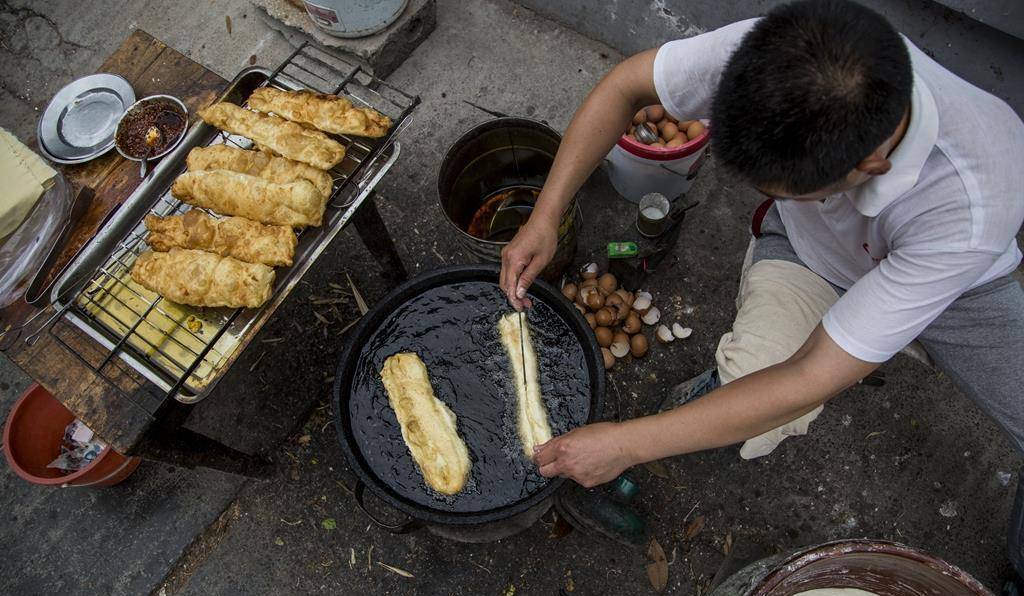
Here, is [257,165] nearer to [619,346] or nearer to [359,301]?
[359,301]

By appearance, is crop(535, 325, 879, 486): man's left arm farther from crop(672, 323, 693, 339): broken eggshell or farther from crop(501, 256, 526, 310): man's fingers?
crop(672, 323, 693, 339): broken eggshell

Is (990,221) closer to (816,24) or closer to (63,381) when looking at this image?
(816,24)

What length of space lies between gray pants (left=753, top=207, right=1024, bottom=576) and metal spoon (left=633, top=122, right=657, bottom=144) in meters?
1.97

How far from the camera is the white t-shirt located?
1.93 m

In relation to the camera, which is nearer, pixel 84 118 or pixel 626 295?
pixel 84 118

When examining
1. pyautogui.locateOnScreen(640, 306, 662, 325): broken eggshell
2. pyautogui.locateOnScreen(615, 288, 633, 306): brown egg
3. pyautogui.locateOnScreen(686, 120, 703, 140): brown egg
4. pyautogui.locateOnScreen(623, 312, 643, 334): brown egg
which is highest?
pyautogui.locateOnScreen(686, 120, 703, 140): brown egg

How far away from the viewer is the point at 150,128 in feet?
11.1

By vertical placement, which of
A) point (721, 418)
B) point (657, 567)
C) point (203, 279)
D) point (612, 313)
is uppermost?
point (203, 279)

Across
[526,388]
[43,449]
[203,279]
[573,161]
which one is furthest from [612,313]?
[43,449]

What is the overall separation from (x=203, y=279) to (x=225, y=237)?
29 centimetres

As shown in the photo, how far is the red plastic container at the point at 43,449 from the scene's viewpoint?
3549mm

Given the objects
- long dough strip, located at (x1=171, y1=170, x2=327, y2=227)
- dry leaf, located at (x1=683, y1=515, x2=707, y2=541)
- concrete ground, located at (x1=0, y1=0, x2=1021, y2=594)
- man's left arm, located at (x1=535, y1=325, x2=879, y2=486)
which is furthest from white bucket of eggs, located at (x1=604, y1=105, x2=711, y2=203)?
dry leaf, located at (x1=683, y1=515, x2=707, y2=541)

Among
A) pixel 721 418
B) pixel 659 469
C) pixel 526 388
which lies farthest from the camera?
pixel 659 469

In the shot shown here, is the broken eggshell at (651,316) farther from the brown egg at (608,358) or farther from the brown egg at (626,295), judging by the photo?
the brown egg at (608,358)
